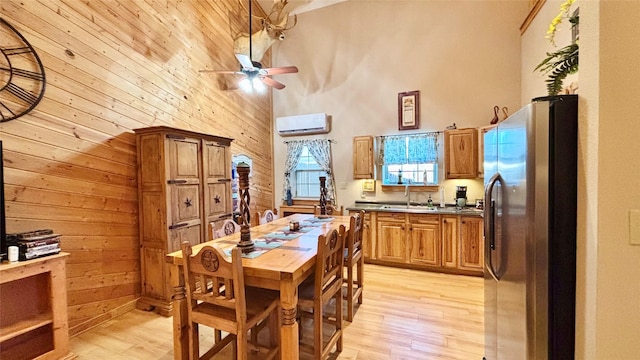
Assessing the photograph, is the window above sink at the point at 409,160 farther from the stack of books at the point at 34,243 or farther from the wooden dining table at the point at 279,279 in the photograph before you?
the stack of books at the point at 34,243

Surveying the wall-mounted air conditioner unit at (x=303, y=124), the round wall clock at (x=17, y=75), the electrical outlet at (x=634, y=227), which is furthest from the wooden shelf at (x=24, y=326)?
the wall-mounted air conditioner unit at (x=303, y=124)

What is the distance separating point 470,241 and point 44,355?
4599 millimetres

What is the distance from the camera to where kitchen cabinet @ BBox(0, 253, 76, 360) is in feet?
6.82

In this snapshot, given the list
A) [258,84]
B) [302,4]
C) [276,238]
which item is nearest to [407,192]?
[276,238]

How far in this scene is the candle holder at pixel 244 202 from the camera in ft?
6.43

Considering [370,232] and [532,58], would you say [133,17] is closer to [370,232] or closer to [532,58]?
[370,232]

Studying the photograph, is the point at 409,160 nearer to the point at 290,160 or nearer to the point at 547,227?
the point at 290,160

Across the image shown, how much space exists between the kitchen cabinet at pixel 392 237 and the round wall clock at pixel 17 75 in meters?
4.15

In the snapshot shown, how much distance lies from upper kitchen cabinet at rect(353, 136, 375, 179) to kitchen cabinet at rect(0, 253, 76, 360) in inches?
156

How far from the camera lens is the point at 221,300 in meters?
1.72

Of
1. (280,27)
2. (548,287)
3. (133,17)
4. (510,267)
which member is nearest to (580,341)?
(548,287)

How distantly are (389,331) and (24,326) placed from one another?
2.89m

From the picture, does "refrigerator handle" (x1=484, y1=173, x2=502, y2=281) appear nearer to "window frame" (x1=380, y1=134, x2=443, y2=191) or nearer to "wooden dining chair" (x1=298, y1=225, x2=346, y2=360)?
"wooden dining chair" (x1=298, y1=225, x2=346, y2=360)

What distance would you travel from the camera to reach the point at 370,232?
14.6 feet
